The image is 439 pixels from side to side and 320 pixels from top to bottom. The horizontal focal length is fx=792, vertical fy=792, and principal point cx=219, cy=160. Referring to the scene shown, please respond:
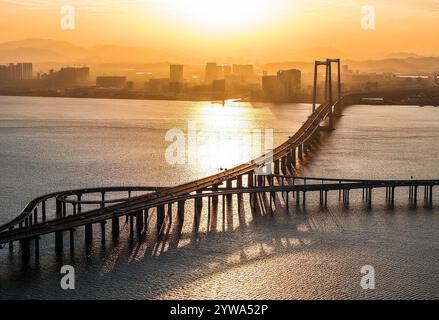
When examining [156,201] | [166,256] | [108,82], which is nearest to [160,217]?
[156,201]

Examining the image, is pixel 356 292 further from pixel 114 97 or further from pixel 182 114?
pixel 114 97

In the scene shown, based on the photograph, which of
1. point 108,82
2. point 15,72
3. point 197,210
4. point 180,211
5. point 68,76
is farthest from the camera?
point 15,72

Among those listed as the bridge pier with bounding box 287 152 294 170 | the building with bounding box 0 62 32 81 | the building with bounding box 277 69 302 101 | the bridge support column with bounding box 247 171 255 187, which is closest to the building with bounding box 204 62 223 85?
the building with bounding box 277 69 302 101

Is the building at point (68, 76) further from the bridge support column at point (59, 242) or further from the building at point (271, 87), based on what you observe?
the bridge support column at point (59, 242)

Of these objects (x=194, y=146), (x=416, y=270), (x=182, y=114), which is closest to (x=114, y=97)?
(x=182, y=114)

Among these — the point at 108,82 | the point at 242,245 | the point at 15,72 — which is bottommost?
the point at 242,245

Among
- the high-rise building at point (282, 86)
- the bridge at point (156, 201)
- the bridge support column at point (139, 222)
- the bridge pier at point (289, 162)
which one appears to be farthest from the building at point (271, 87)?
the bridge support column at point (139, 222)

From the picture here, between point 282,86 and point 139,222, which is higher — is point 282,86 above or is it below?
above

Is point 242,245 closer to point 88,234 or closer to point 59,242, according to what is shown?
point 88,234
